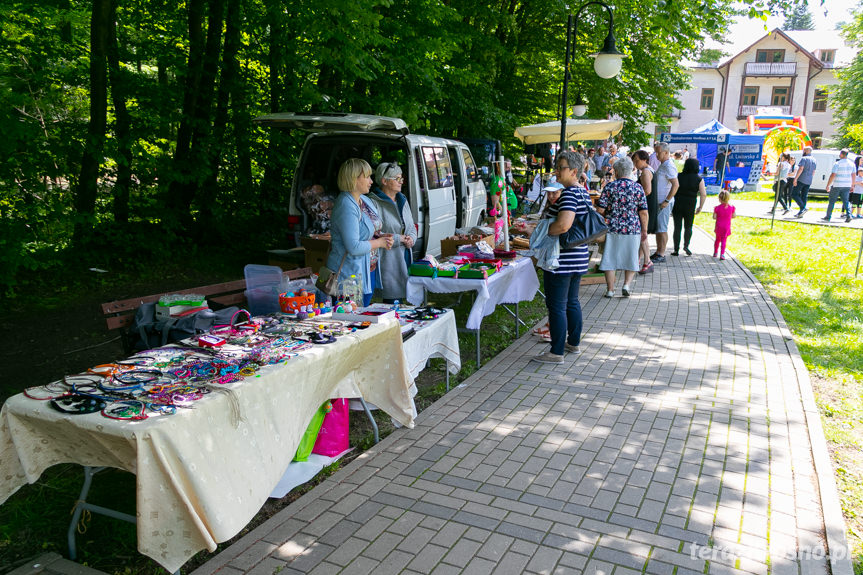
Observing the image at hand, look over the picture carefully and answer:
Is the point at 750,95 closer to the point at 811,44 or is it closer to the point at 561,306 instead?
the point at 811,44

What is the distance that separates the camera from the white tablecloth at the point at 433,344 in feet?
15.6

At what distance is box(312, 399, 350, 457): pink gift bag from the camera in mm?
4250

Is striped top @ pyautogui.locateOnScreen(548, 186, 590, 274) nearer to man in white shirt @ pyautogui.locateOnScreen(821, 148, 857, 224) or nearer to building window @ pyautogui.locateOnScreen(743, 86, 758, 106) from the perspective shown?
man in white shirt @ pyautogui.locateOnScreen(821, 148, 857, 224)

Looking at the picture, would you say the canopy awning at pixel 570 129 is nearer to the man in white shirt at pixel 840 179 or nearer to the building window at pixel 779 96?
the man in white shirt at pixel 840 179

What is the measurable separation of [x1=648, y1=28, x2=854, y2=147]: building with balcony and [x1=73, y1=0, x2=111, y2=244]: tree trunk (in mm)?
52726

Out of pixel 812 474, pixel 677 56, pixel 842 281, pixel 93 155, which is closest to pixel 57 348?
pixel 93 155

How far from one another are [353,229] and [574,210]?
208cm

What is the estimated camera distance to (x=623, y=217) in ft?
27.8

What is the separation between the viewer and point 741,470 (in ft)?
13.4

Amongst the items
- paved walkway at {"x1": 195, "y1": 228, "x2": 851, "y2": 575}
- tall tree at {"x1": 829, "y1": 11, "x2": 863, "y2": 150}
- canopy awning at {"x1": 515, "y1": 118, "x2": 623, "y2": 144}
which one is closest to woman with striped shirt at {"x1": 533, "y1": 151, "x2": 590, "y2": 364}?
paved walkway at {"x1": 195, "y1": 228, "x2": 851, "y2": 575}

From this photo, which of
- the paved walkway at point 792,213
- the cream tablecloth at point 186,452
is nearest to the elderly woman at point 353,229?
the cream tablecloth at point 186,452

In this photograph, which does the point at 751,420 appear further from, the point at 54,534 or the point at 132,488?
the point at 54,534

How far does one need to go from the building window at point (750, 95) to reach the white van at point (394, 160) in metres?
55.5

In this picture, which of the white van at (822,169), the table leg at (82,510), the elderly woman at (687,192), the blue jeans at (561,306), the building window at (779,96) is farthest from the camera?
the building window at (779,96)
